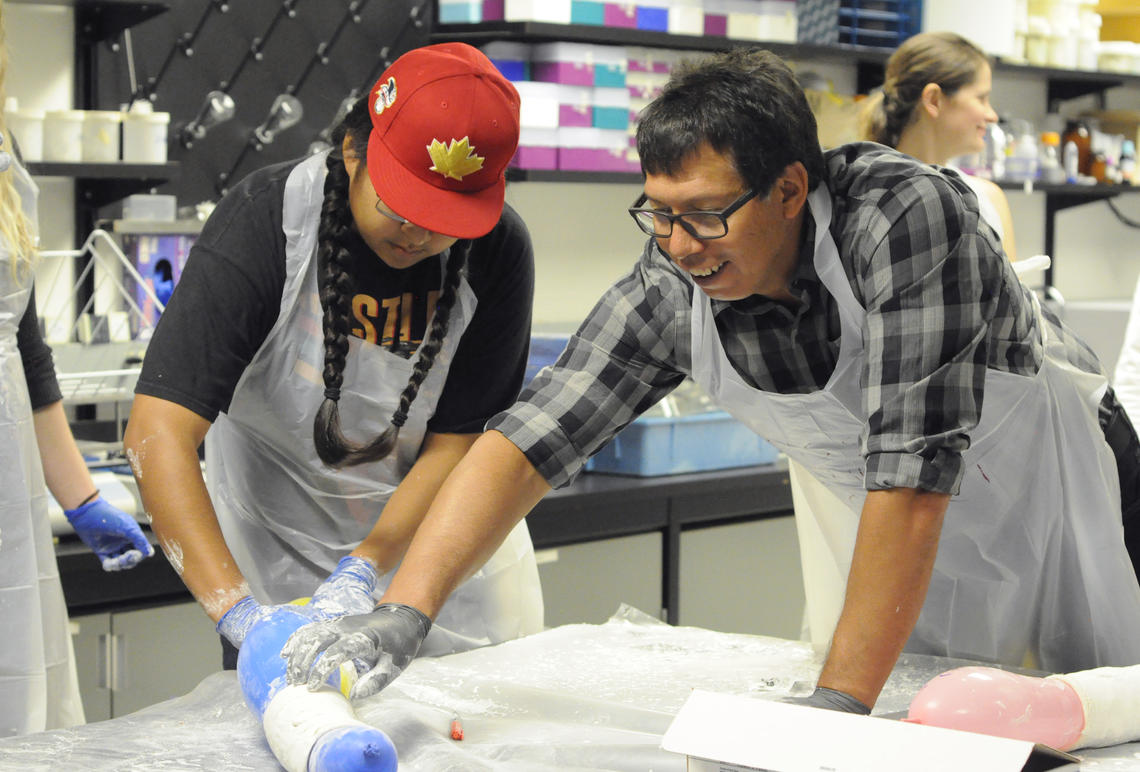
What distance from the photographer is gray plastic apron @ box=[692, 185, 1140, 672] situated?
151 cm

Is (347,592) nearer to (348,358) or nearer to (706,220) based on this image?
(348,358)

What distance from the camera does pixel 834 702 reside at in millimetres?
1263

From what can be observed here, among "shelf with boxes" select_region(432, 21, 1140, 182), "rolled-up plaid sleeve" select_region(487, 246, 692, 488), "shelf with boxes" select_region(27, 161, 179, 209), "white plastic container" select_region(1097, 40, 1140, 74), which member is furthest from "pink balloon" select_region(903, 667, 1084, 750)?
"white plastic container" select_region(1097, 40, 1140, 74)

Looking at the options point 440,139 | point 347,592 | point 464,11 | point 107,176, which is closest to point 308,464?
point 347,592

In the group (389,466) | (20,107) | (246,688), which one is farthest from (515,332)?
(20,107)

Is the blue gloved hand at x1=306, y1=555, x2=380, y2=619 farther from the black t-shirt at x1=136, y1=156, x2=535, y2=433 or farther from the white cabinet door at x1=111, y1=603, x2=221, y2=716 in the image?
the white cabinet door at x1=111, y1=603, x2=221, y2=716

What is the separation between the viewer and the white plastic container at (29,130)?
2.44m

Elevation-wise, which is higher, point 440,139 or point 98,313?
point 440,139

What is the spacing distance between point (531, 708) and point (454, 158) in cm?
62

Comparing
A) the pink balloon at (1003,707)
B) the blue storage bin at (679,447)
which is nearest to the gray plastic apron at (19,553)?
the pink balloon at (1003,707)

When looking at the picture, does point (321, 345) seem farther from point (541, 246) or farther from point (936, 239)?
point (541, 246)

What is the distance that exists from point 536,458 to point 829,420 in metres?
0.33

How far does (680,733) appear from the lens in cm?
115

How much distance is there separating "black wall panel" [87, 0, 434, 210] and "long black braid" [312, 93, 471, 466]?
1253 millimetres
